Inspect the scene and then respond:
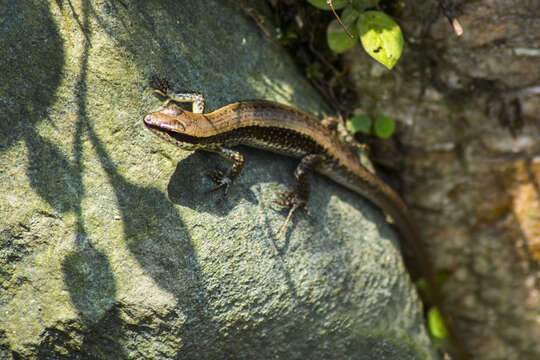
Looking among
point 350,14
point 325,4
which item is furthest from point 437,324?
point 325,4

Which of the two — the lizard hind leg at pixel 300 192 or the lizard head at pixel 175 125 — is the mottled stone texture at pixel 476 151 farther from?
the lizard head at pixel 175 125

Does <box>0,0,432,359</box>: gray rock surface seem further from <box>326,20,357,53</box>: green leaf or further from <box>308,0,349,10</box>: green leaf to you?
<box>326,20,357,53</box>: green leaf

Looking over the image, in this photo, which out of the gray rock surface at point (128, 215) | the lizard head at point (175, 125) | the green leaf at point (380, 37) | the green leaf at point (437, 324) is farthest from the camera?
the green leaf at point (437, 324)

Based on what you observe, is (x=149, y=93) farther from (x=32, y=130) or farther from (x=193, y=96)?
(x=32, y=130)

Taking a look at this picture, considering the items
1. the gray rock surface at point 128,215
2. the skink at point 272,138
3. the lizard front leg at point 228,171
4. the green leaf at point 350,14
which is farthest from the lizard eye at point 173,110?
the green leaf at point 350,14

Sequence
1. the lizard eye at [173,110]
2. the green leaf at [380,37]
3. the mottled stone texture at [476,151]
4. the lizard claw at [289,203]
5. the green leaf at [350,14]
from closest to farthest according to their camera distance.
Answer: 1. the lizard eye at [173,110]
2. the green leaf at [380,37]
3. the green leaf at [350,14]
4. the lizard claw at [289,203]
5. the mottled stone texture at [476,151]

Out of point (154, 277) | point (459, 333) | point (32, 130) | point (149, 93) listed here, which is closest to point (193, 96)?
point (149, 93)
